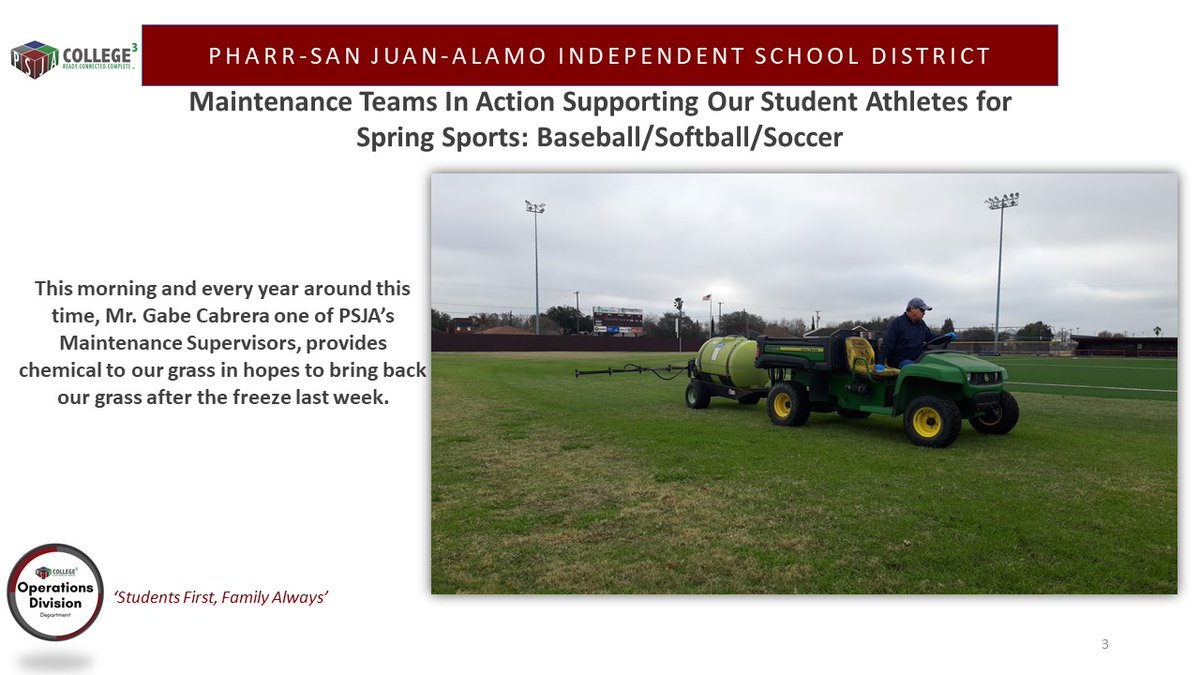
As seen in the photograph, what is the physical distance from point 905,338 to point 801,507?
476 centimetres

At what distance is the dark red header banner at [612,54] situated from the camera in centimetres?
386

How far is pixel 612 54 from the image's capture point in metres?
3.89

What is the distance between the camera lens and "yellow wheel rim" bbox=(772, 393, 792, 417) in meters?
10.5

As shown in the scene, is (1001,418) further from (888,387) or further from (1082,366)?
(1082,366)

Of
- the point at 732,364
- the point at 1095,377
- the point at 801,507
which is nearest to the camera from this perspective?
the point at 801,507

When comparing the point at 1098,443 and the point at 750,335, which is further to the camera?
the point at 750,335

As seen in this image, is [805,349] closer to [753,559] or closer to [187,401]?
[753,559]

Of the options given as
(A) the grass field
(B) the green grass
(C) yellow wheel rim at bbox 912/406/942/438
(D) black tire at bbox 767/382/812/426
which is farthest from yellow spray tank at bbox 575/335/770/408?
(B) the green grass

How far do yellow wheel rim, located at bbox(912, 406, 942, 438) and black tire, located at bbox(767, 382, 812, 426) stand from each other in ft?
6.49

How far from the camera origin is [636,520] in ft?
16.8

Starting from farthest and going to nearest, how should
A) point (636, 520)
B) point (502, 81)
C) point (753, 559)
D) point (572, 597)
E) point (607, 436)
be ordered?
1. point (607, 436)
2. point (636, 520)
3. point (753, 559)
4. point (502, 81)
5. point (572, 597)

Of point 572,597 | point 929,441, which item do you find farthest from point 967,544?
point 929,441

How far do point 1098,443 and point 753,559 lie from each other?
7.17 m

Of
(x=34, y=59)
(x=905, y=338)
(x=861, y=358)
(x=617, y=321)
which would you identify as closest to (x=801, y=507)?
(x=905, y=338)
